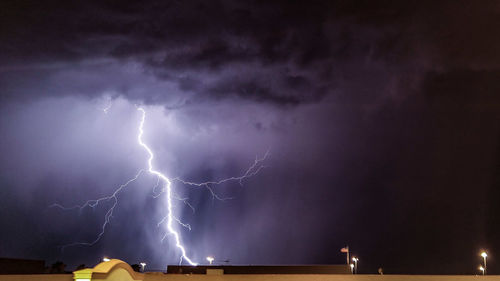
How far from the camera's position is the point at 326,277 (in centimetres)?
1519

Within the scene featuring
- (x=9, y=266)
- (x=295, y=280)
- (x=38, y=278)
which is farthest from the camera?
(x=9, y=266)

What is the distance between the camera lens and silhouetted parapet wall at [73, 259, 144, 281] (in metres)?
12.4

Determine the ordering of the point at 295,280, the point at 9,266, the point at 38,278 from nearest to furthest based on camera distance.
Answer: the point at 38,278, the point at 295,280, the point at 9,266

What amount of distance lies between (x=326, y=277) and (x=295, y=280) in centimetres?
106

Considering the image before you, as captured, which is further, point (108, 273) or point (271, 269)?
point (271, 269)

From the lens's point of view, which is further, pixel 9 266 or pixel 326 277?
pixel 9 266

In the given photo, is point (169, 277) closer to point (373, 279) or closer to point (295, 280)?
point (295, 280)

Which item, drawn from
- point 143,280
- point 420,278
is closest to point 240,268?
point 143,280

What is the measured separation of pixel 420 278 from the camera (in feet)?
50.0

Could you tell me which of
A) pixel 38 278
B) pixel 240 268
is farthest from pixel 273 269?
pixel 38 278

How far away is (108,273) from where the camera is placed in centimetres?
1296

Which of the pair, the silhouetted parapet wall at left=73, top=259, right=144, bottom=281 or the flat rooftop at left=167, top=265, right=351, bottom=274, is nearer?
the silhouetted parapet wall at left=73, top=259, right=144, bottom=281

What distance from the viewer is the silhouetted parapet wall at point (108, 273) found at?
12445 mm

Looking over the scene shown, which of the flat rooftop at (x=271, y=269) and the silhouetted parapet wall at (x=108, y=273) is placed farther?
the flat rooftop at (x=271, y=269)
